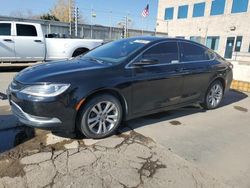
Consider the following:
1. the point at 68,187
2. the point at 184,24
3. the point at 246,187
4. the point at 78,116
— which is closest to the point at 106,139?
the point at 78,116

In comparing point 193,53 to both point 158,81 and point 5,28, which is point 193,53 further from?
point 5,28

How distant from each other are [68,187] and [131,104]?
5.57 feet

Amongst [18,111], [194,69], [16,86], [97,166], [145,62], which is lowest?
[97,166]

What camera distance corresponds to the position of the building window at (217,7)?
979 inches

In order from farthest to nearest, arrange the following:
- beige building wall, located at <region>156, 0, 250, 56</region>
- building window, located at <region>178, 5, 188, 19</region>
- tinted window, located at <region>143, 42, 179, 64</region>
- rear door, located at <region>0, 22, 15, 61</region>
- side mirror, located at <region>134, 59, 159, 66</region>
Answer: building window, located at <region>178, 5, 188, 19</region> < beige building wall, located at <region>156, 0, 250, 56</region> < rear door, located at <region>0, 22, 15, 61</region> < tinted window, located at <region>143, 42, 179, 64</region> < side mirror, located at <region>134, 59, 159, 66</region>

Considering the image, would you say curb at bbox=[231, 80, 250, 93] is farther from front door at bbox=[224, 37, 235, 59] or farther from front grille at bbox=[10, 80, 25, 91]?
front door at bbox=[224, 37, 235, 59]

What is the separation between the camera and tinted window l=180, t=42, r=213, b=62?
15.0ft

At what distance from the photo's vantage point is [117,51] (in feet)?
13.7

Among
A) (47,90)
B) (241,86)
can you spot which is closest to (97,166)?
(47,90)

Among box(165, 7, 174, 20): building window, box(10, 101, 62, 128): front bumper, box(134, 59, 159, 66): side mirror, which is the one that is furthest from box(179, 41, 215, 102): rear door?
box(165, 7, 174, 20): building window

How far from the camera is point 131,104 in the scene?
380 centimetres

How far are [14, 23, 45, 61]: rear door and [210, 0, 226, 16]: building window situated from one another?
21.8 meters

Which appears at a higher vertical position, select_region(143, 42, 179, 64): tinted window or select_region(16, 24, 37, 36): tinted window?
select_region(16, 24, 37, 36): tinted window

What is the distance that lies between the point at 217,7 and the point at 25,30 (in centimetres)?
2250
